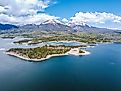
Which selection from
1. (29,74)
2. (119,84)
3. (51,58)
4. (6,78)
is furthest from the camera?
(51,58)

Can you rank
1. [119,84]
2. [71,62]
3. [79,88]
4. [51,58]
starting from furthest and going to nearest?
1. [51,58]
2. [71,62]
3. [119,84]
4. [79,88]

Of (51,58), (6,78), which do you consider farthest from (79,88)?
(51,58)

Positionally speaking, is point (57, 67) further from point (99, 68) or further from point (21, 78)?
point (21, 78)

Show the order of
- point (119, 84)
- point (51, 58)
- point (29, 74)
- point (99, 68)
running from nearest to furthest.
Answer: point (119, 84) < point (29, 74) < point (99, 68) < point (51, 58)

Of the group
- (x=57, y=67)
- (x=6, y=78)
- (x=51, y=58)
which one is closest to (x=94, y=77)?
(x=57, y=67)

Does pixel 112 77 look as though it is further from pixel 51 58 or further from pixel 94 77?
pixel 51 58

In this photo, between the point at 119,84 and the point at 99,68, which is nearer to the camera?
the point at 119,84
